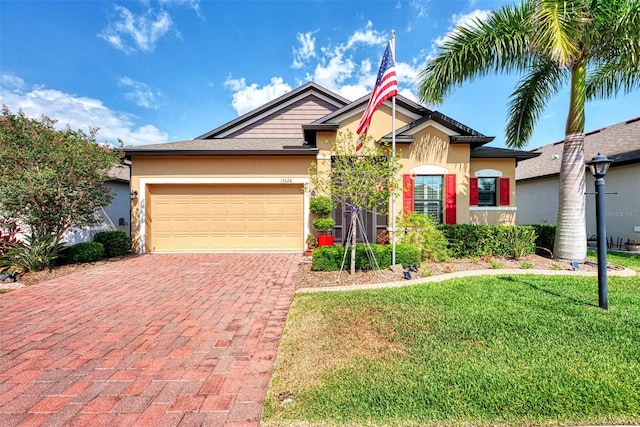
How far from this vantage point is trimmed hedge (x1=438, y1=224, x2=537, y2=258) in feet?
25.1

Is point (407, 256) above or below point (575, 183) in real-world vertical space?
below

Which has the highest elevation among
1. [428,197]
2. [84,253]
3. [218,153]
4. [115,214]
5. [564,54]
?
[564,54]

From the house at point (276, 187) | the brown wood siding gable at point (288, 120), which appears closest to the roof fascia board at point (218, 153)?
→ the house at point (276, 187)

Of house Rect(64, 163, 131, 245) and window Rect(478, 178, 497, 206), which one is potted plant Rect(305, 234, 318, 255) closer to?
window Rect(478, 178, 497, 206)

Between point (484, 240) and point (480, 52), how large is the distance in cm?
536

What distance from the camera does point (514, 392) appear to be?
233 centimetres

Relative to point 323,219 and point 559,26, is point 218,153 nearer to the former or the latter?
point 323,219

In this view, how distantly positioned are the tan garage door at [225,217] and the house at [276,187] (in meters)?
0.04

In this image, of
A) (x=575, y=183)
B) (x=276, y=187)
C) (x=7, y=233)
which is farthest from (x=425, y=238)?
(x=7, y=233)

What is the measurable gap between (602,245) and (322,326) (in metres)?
4.76

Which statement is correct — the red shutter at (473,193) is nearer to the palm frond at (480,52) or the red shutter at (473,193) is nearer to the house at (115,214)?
the palm frond at (480,52)

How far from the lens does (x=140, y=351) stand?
10.4ft

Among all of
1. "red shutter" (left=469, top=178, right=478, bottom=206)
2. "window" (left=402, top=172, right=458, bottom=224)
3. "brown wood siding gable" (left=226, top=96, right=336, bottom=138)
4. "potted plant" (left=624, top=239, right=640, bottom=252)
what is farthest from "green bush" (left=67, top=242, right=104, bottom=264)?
"potted plant" (left=624, top=239, right=640, bottom=252)

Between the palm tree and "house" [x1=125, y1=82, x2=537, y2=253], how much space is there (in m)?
2.07
